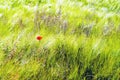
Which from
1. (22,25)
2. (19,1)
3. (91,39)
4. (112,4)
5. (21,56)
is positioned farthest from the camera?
(19,1)

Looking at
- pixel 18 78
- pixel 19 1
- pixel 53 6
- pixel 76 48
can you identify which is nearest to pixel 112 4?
pixel 53 6

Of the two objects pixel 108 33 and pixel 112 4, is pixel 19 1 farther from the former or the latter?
pixel 108 33

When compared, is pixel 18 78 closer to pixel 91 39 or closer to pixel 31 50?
pixel 31 50

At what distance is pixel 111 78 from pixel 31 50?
2.32 ft

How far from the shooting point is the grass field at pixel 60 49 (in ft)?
9.53

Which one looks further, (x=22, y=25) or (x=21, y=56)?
(x=22, y=25)

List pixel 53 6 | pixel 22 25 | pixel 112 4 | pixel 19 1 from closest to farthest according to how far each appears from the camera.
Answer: pixel 22 25
pixel 53 6
pixel 112 4
pixel 19 1

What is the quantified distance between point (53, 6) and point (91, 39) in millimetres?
1411

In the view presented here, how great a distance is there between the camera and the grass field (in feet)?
9.53

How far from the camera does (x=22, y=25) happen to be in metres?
3.71

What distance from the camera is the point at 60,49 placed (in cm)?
309

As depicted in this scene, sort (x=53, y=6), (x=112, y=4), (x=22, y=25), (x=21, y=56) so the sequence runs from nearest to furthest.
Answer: (x=21, y=56) → (x=22, y=25) → (x=53, y=6) → (x=112, y=4)

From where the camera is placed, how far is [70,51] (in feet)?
10.1

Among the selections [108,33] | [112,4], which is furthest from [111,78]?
[112,4]
